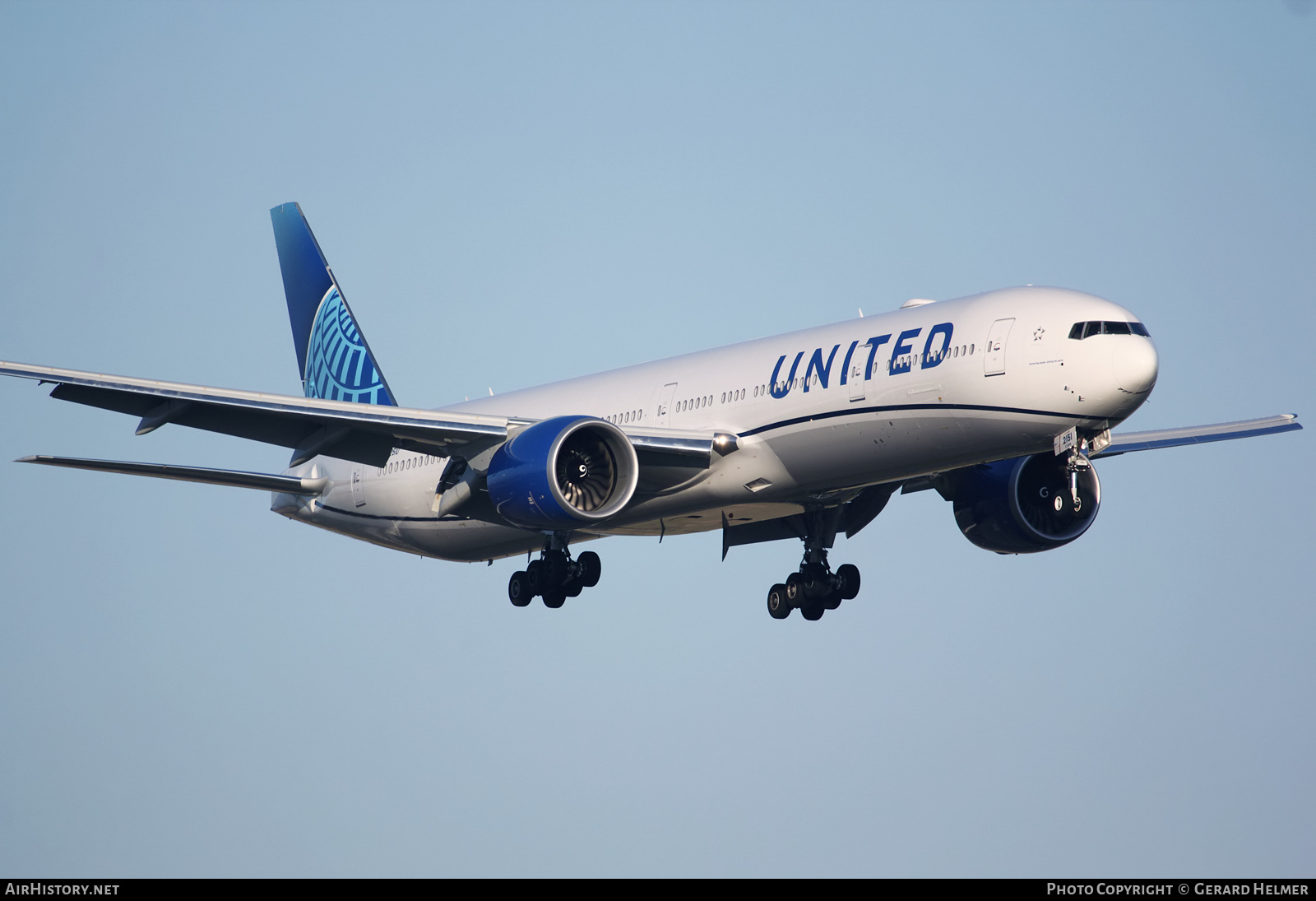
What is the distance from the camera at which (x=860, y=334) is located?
31297 mm

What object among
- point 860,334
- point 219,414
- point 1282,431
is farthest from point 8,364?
point 1282,431

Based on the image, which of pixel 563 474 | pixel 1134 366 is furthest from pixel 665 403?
pixel 1134 366

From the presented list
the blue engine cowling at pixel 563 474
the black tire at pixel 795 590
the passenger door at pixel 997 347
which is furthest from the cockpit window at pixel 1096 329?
the black tire at pixel 795 590

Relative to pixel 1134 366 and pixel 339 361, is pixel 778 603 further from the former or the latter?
pixel 339 361

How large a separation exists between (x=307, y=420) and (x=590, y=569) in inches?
→ 313

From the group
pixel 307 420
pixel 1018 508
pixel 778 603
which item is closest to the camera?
pixel 307 420

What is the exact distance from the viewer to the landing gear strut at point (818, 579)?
37.1 m

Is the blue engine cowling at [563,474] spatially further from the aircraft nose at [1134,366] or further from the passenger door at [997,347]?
the aircraft nose at [1134,366]

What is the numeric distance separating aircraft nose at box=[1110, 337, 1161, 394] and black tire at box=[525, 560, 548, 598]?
14363 millimetres

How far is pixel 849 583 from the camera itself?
122 ft

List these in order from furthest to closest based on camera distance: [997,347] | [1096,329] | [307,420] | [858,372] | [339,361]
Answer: [339,361]
[307,420]
[858,372]
[997,347]
[1096,329]

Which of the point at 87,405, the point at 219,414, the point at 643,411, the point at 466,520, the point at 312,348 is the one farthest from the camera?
the point at 312,348

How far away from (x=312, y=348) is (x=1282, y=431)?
85.2 ft
